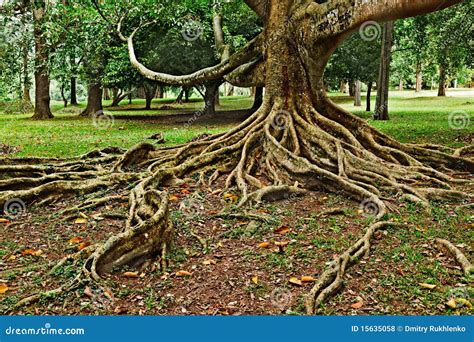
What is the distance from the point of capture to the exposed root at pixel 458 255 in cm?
462

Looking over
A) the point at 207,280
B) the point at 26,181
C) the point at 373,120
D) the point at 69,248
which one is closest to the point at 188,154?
the point at 26,181

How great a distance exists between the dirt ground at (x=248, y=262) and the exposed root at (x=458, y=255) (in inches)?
2.8

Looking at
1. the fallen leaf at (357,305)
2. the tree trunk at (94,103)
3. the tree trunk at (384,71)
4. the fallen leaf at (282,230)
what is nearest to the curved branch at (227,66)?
the fallen leaf at (282,230)

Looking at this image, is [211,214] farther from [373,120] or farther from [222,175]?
[373,120]

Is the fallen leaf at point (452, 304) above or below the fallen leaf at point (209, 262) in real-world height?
below

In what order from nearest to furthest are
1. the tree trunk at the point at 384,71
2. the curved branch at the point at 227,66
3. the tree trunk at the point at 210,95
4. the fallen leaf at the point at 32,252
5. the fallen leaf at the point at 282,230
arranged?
the fallen leaf at the point at 32,252, the fallen leaf at the point at 282,230, the curved branch at the point at 227,66, the tree trunk at the point at 384,71, the tree trunk at the point at 210,95

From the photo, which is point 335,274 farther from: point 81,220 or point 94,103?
point 94,103

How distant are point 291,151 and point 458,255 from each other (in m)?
3.81

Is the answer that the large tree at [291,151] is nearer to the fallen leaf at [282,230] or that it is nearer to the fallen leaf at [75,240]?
the fallen leaf at [75,240]

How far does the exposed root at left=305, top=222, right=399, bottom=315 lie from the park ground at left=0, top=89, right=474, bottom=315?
0.08 metres

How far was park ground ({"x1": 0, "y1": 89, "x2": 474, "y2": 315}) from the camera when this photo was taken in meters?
4.21

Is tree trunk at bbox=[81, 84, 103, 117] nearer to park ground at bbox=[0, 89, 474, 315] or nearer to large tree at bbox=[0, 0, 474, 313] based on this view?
large tree at bbox=[0, 0, 474, 313]

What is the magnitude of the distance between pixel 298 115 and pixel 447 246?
161 inches

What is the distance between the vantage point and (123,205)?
6902 millimetres
